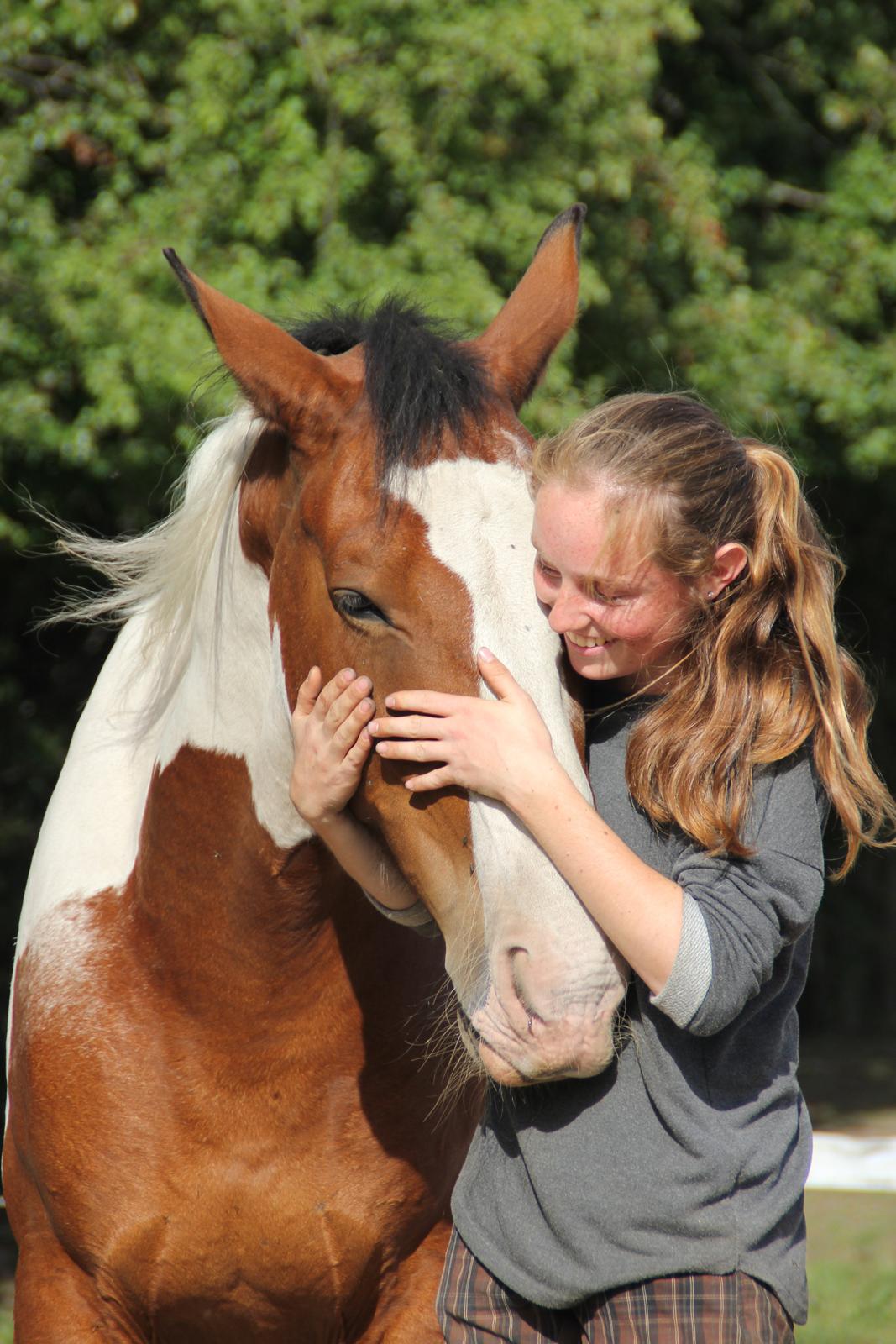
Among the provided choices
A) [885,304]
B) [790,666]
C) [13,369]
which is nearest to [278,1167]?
[790,666]

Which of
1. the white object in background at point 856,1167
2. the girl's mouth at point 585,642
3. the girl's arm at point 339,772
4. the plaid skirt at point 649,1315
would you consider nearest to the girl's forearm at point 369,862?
the girl's arm at point 339,772

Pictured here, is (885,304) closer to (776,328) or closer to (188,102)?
(776,328)

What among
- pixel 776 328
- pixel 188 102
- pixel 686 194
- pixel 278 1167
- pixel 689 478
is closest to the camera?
pixel 689 478

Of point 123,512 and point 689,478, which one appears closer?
point 689,478

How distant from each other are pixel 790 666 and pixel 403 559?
1.82 ft

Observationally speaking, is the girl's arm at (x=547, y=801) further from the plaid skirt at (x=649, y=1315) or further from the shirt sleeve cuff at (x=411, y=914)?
the plaid skirt at (x=649, y=1315)

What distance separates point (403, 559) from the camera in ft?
6.15

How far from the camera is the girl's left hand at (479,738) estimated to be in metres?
1.70

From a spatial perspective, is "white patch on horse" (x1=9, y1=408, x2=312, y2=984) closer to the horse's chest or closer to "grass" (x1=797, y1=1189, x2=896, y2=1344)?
the horse's chest

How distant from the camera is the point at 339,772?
192 centimetres

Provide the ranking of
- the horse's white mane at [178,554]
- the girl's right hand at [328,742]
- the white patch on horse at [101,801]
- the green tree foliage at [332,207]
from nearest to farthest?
the girl's right hand at [328,742], the horse's white mane at [178,554], the white patch on horse at [101,801], the green tree foliage at [332,207]

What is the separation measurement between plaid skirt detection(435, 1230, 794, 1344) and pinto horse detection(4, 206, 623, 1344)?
1.66 ft

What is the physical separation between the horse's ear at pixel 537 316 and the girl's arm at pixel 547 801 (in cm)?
65

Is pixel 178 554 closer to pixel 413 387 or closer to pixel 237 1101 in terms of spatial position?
pixel 413 387
